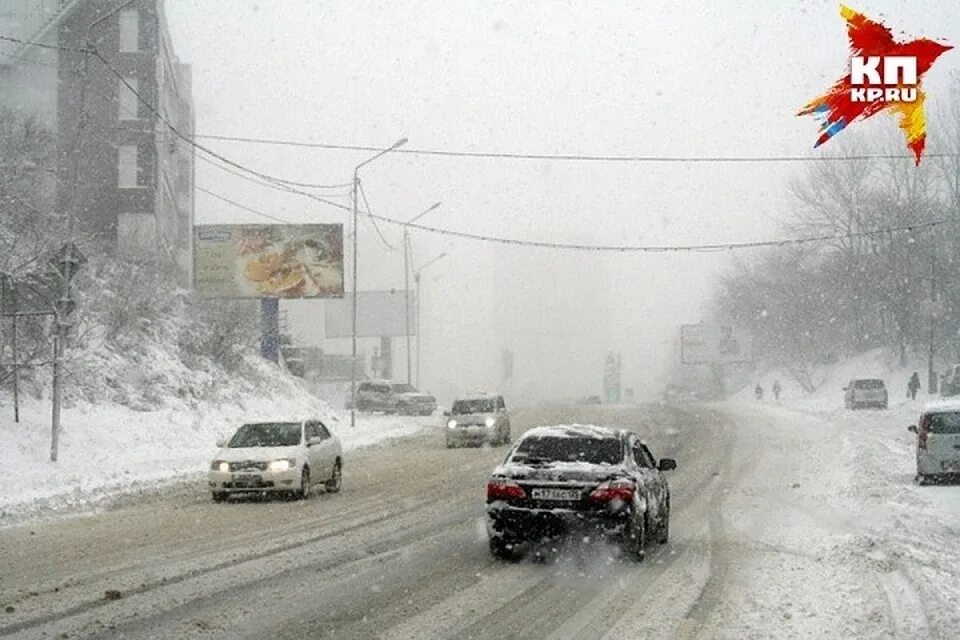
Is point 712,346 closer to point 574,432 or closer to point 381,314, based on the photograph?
point 381,314

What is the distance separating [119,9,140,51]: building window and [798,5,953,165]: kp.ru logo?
47.4m

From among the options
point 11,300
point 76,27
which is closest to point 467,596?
point 11,300

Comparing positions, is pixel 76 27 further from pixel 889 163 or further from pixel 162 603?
pixel 162 603

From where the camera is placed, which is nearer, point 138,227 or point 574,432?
point 574,432

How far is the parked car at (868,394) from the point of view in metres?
56.4

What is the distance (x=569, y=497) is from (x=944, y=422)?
12284mm

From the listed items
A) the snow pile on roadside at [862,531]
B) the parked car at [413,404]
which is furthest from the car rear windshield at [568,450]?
the parked car at [413,404]

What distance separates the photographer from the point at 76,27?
58.2 metres

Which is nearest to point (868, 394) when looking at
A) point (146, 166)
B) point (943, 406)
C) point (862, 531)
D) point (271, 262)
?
point (271, 262)

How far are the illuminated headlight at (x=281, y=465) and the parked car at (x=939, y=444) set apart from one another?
11563mm

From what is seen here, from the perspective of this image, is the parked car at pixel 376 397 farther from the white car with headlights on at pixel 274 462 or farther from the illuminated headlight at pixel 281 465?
the illuminated headlight at pixel 281 465

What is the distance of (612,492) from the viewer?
11.8 metres

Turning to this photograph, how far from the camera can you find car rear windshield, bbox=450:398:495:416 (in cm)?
3681

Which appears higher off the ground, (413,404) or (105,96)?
(105,96)
